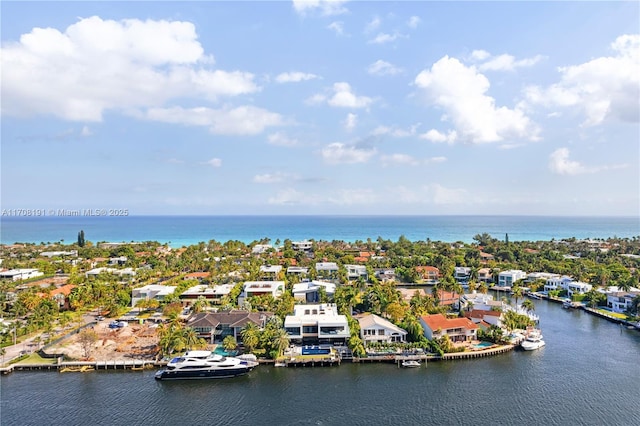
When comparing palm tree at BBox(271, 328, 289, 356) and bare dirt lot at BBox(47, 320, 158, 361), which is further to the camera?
bare dirt lot at BBox(47, 320, 158, 361)

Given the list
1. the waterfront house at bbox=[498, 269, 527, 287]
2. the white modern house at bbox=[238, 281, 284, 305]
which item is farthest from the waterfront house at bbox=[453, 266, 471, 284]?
the white modern house at bbox=[238, 281, 284, 305]

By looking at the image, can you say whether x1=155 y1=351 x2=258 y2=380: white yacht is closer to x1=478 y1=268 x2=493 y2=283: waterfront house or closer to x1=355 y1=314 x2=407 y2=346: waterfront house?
x1=355 y1=314 x2=407 y2=346: waterfront house

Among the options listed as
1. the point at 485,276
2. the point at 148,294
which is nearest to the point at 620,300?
the point at 485,276

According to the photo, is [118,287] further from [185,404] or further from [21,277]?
[185,404]

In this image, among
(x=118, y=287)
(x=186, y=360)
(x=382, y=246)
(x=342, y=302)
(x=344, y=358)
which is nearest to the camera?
(x=186, y=360)

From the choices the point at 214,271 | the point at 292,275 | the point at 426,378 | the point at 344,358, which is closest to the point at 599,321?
the point at 426,378

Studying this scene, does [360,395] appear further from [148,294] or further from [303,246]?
[303,246]

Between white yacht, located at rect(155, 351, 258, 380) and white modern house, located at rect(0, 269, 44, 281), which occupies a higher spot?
white modern house, located at rect(0, 269, 44, 281)
